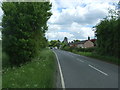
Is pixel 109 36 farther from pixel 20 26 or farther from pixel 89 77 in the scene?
pixel 89 77

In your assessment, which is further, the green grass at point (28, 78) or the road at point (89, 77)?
the road at point (89, 77)

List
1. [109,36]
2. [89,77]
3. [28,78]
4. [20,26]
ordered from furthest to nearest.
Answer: [109,36]
[20,26]
[89,77]
[28,78]

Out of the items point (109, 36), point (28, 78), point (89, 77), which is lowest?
point (89, 77)

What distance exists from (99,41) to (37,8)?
17092 mm

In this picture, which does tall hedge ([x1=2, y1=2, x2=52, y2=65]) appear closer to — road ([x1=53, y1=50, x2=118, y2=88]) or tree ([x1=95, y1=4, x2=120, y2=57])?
road ([x1=53, y1=50, x2=118, y2=88])

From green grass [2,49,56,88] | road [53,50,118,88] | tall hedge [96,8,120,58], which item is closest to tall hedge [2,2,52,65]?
road [53,50,118,88]

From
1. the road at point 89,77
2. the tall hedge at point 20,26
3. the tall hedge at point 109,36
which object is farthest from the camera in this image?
the tall hedge at point 109,36

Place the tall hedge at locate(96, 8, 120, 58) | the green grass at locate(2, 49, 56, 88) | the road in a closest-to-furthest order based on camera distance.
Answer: the green grass at locate(2, 49, 56, 88) < the road < the tall hedge at locate(96, 8, 120, 58)

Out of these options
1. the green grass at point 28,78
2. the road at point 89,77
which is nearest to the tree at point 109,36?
the road at point 89,77

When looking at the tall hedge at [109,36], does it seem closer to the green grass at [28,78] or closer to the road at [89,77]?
the road at [89,77]

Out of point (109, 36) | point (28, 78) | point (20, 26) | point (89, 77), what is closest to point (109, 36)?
point (109, 36)

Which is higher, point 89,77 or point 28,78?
point 28,78

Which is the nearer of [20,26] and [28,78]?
[28,78]

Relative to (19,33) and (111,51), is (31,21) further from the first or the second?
(111,51)
